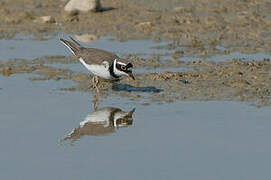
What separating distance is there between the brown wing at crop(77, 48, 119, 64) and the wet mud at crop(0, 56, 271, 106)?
510 mm

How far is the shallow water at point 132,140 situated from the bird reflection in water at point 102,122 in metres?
0.06

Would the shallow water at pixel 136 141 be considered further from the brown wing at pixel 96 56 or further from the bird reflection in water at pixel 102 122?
the brown wing at pixel 96 56

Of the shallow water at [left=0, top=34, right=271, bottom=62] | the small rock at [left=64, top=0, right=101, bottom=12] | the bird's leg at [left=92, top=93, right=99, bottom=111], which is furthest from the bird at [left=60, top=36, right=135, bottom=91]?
the small rock at [left=64, top=0, right=101, bottom=12]

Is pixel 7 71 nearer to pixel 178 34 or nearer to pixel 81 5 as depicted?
pixel 178 34

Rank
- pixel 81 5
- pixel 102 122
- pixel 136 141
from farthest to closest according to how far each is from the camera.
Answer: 1. pixel 81 5
2. pixel 102 122
3. pixel 136 141

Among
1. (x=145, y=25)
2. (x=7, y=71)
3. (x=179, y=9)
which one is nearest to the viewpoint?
(x=7, y=71)

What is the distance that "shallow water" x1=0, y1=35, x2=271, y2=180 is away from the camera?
9.44 m

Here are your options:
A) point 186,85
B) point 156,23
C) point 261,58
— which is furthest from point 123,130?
point 156,23

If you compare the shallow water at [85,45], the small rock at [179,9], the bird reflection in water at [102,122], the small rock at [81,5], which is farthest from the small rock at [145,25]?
the bird reflection in water at [102,122]

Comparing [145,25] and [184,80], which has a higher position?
[145,25]

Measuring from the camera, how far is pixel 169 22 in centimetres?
1742

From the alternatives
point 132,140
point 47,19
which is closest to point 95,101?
point 132,140

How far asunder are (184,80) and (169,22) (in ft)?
13.1

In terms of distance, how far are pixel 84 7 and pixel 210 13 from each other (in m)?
2.80
